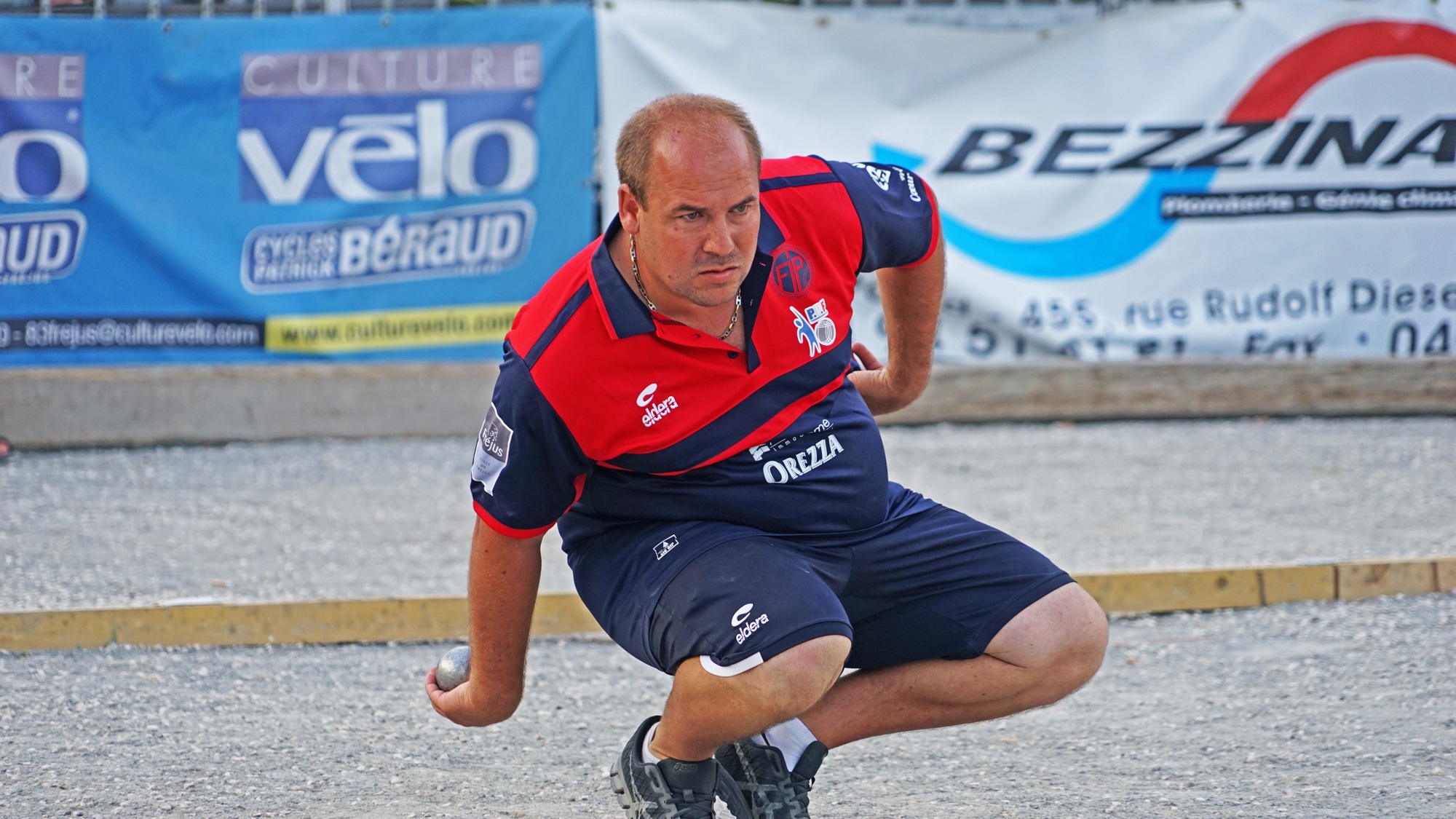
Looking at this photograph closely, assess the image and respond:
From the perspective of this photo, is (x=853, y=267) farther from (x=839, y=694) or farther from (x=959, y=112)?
(x=959, y=112)

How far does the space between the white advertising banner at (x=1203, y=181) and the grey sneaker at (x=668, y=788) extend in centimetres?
503

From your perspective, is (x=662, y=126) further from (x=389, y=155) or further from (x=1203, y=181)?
(x=1203, y=181)

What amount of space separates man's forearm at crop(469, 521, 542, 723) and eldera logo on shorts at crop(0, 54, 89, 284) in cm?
527

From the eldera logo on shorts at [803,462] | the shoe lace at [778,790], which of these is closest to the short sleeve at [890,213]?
the eldera logo on shorts at [803,462]

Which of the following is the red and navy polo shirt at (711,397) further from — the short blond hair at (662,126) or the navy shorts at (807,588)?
the short blond hair at (662,126)

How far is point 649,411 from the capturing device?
9.09 feet

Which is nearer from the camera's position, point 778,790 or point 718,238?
point 718,238

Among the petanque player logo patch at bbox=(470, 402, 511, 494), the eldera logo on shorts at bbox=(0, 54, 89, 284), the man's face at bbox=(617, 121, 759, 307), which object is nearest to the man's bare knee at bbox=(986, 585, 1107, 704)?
the man's face at bbox=(617, 121, 759, 307)

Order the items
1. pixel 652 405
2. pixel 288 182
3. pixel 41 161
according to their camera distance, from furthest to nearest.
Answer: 1. pixel 288 182
2. pixel 41 161
3. pixel 652 405

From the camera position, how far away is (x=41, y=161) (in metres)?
7.18

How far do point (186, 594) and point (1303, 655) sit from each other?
3.45m

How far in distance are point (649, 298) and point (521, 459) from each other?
1.32 ft

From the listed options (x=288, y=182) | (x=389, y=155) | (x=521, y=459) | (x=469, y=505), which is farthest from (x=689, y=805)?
(x=288, y=182)

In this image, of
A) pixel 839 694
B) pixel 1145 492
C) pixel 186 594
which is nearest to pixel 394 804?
pixel 839 694
